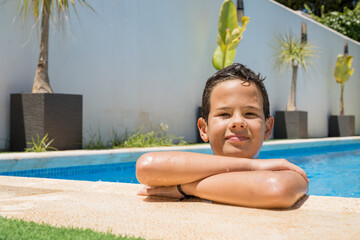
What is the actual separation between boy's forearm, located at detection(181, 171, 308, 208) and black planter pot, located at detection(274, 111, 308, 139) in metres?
9.59

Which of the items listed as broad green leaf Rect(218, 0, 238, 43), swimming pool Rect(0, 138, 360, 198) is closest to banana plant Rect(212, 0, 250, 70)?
broad green leaf Rect(218, 0, 238, 43)

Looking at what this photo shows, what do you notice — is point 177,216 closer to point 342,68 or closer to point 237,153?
point 237,153

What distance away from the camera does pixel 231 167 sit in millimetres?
1929

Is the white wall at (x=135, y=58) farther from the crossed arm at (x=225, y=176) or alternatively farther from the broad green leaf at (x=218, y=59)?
the crossed arm at (x=225, y=176)

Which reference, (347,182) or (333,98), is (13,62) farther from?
(333,98)

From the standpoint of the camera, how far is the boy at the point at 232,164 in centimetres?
183

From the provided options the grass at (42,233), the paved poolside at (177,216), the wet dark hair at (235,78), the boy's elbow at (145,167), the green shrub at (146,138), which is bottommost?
the green shrub at (146,138)

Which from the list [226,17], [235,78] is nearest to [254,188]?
[235,78]

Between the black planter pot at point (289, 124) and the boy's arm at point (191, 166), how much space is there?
9608mm

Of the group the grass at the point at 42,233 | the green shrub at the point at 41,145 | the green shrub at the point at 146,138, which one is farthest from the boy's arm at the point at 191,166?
the green shrub at the point at 146,138

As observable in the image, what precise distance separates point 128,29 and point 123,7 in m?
0.42

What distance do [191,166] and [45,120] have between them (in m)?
4.26

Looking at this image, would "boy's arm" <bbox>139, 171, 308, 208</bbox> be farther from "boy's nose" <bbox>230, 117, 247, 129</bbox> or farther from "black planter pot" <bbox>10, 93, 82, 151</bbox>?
"black planter pot" <bbox>10, 93, 82, 151</bbox>

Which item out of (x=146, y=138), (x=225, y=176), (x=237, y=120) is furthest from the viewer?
(x=146, y=138)
